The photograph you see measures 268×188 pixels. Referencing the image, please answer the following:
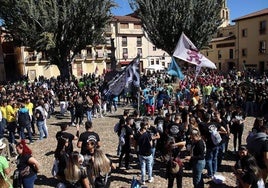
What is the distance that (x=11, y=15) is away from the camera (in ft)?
87.9

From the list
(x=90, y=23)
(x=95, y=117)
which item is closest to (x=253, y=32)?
(x=90, y=23)

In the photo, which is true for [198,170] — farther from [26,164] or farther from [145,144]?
[26,164]

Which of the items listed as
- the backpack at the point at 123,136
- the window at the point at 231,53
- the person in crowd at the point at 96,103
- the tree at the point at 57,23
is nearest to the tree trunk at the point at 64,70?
the tree at the point at 57,23

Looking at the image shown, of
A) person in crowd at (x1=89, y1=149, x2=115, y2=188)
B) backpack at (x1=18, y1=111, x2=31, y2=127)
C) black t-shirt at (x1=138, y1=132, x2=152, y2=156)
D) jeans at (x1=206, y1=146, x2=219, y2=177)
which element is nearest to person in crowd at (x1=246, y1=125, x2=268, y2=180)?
jeans at (x1=206, y1=146, x2=219, y2=177)

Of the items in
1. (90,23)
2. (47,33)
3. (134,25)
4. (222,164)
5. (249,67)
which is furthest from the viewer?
(134,25)

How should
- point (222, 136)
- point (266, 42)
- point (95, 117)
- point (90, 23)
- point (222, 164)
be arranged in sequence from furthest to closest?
point (266, 42), point (90, 23), point (95, 117), point (222, 164), point (222, 136)

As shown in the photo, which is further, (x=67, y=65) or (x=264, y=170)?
(x=67, y=65)

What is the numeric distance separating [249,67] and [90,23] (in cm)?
3259

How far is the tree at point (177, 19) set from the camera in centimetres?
3059

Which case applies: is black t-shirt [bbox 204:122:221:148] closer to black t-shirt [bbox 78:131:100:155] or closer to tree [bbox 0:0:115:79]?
black t-shirt [bbox 78:131:100:155]

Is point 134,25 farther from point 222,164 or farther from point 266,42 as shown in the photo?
point 222,164

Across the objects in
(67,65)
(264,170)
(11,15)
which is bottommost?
(264,170)

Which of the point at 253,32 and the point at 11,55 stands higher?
the point at 253,32

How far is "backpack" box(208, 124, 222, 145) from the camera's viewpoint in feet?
24.5
